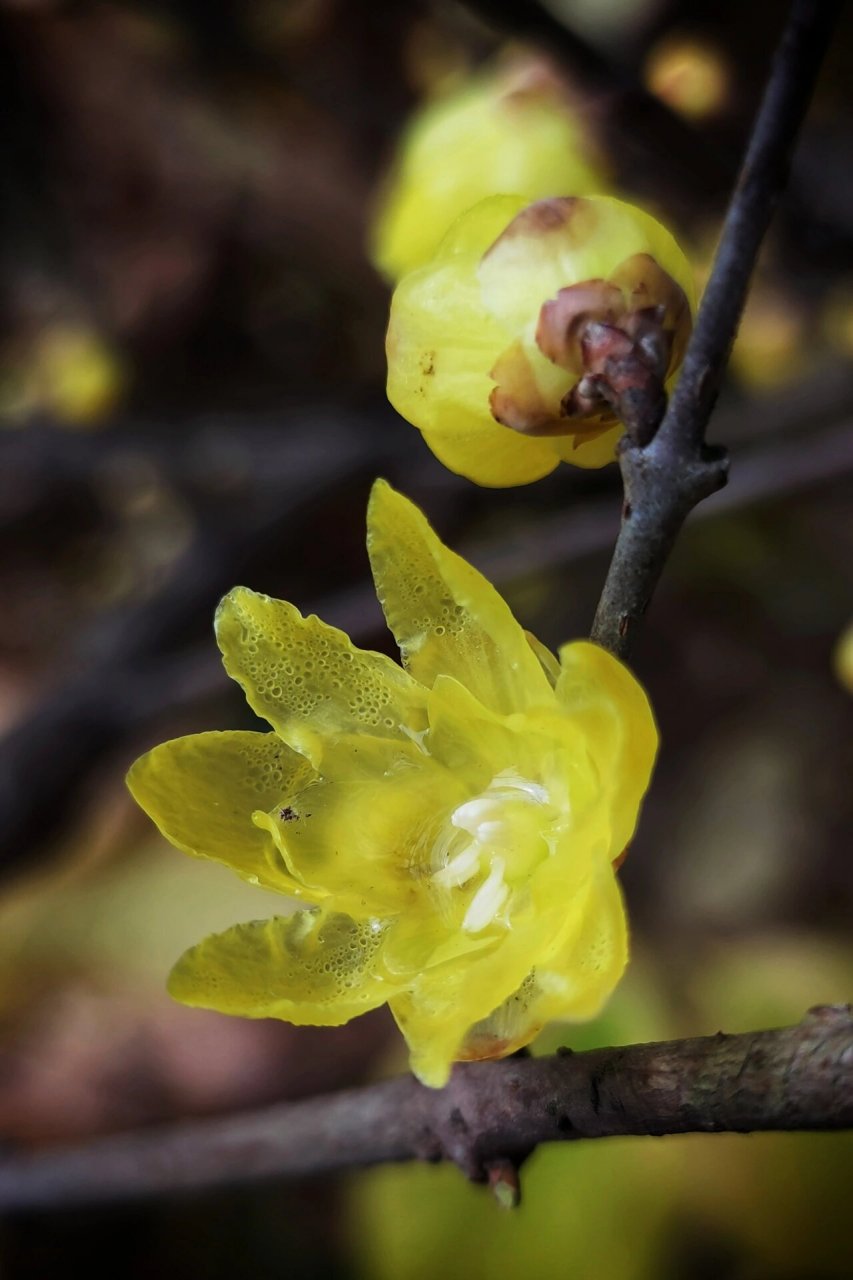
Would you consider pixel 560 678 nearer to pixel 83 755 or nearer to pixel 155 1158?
pixel 155 1158

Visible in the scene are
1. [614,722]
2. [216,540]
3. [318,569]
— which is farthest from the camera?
[318,569]

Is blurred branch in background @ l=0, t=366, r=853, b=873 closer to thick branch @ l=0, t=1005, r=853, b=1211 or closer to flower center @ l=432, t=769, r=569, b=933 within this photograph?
thick branch @ l=0, t=1005, r=853, b=1211

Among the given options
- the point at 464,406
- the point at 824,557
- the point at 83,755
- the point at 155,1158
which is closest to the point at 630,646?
the point at 464,406

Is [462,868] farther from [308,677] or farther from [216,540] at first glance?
[216,540]

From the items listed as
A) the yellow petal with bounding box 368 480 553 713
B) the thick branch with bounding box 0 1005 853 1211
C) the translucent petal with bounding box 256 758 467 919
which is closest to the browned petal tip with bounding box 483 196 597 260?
the yellow petal with bounding box 368 480 553 713

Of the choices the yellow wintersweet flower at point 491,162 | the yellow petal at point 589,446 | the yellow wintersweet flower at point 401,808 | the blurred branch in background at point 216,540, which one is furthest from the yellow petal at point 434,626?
the blurred branch in background at point 216,540

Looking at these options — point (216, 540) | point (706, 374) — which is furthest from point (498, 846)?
point (216, 540)

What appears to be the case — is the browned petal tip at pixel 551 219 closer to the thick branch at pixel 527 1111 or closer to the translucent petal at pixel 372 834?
the translucent petal at pixel 372 834
